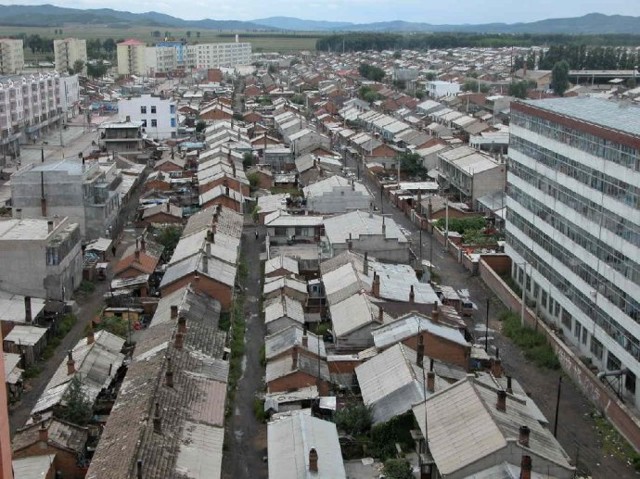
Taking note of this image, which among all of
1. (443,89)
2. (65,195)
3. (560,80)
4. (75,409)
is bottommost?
(75,409)

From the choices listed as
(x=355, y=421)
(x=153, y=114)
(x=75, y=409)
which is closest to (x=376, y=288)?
(x=355, y=421)

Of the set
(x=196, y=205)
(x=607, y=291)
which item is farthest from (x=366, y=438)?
(x=196, y=205)

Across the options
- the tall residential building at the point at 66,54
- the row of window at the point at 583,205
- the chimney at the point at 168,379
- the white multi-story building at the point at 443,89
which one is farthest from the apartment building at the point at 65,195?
the tall residential building at the point at 66,54

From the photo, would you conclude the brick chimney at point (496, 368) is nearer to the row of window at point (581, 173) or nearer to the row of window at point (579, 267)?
the row of window at point (579, 267)

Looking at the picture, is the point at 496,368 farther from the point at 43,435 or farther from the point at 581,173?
the point at 43,435

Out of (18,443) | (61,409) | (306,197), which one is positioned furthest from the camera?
(306,197)

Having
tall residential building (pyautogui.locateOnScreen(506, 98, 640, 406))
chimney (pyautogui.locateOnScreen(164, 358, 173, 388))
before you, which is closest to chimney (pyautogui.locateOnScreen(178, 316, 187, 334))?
chimney (pyautogui.locateOnScreen(164, 358, 173, 388))

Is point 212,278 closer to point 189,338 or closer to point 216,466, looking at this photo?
point 189,338
